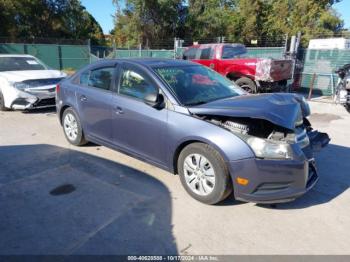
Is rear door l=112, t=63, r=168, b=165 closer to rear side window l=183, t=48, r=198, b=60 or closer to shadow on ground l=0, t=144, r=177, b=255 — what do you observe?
shadow on ground l=0, t=144, r=177, b=255

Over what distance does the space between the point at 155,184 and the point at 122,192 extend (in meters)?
0.46

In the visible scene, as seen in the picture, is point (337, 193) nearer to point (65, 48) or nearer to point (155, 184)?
point (155, 184)

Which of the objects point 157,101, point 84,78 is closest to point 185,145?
point 157,101

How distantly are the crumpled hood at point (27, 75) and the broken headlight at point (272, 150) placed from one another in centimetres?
704

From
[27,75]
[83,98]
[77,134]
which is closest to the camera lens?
[83,98]

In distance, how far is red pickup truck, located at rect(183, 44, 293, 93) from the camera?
30.8ft

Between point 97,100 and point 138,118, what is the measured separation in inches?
40.0

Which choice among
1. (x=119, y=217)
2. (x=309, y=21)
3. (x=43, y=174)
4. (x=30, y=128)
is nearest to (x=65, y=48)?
(x=30, y=128)

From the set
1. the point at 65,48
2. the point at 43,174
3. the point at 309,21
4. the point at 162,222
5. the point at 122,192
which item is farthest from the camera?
the point at 309,21

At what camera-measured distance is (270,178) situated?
10.8ft

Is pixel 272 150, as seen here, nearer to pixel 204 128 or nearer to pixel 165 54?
pixel 204 128

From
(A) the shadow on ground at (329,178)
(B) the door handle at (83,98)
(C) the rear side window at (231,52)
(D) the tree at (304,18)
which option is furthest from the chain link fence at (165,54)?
(B) the door handle at (83,98)

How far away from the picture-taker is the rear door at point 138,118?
403 cm

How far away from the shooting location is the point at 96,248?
293 cm
